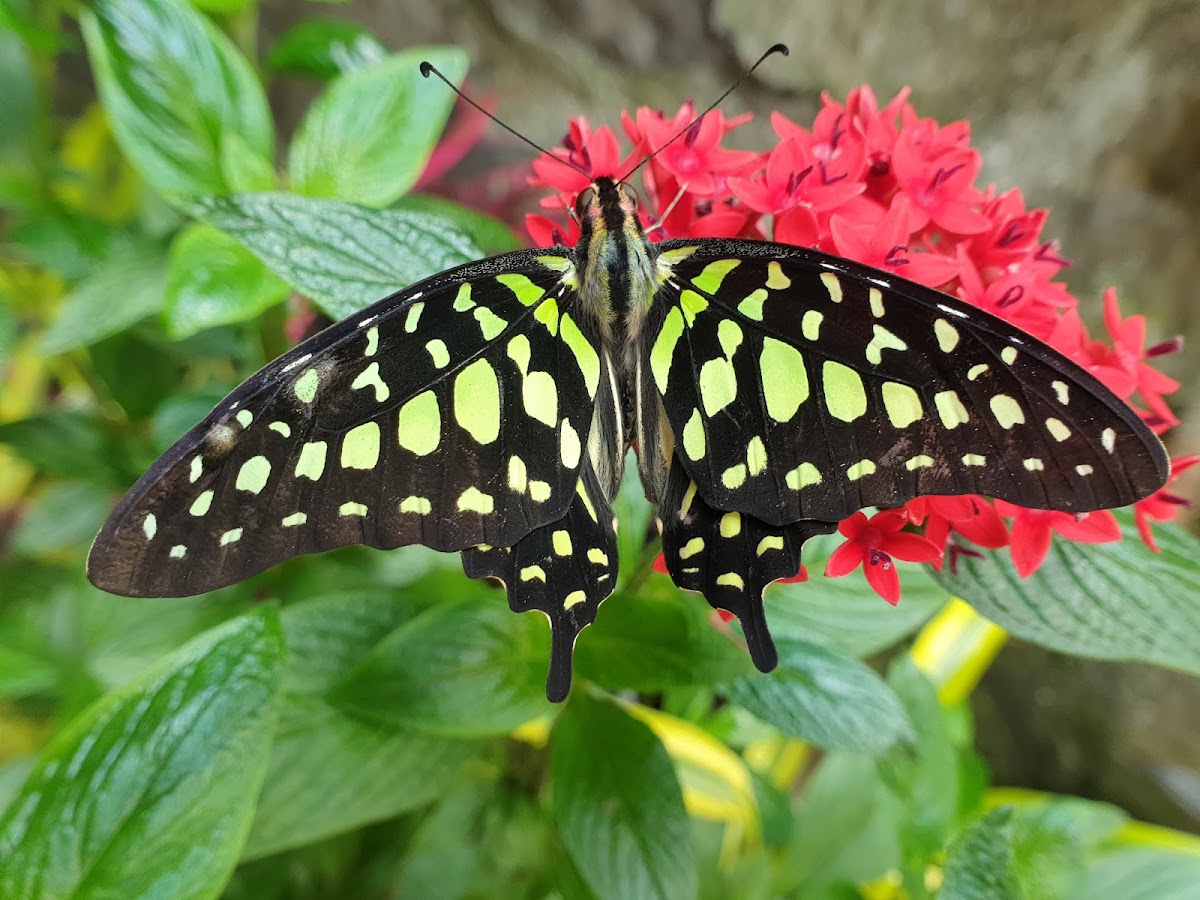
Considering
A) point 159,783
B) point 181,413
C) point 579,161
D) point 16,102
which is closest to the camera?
point 159,783

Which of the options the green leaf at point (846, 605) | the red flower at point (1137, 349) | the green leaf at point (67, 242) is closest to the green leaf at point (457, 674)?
the green leaf at point (846, 605)

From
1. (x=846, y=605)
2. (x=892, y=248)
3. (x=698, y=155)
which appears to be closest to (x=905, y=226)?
(x=892, y=248)

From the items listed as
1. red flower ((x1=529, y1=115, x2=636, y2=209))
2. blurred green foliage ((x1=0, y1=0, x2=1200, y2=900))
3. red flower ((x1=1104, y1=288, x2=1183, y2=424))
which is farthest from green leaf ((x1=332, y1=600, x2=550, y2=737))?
red flower ((x1=1104, y1=288, x2=1183, y2=424))

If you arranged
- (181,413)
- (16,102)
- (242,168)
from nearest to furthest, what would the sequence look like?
(242,168) < (181,413) < (16,102)

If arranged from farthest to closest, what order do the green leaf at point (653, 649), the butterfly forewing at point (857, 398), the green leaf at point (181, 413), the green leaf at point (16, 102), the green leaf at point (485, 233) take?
the green leaf at point (16, 102)
the green leaf at point (181, 413)
the green leaf at point (485, 233)
the green leaf at point (653, 649)
the butterfly forewing at point (857, 398)

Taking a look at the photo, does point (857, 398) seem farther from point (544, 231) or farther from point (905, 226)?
point (544, 231)

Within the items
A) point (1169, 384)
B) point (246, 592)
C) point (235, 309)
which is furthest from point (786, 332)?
point (246, 592)

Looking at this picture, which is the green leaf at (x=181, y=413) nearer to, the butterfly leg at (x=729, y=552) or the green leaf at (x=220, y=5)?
the green leaf at (x=220, y=5)

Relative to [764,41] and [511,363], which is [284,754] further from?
[764,41]
